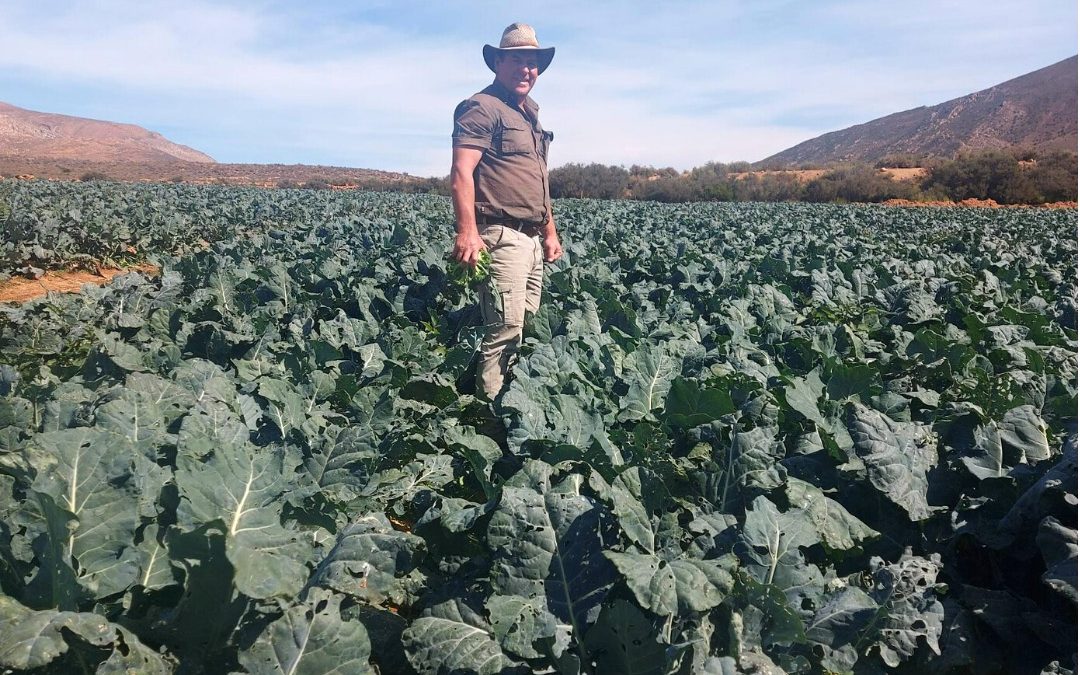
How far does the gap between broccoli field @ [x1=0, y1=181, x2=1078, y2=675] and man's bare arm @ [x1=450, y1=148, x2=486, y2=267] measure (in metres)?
0.66

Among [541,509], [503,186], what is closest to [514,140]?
[503,186]

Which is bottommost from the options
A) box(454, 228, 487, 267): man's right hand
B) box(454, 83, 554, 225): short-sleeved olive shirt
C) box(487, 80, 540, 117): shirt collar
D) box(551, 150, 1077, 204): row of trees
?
box(454, 228, 487, 267): man's right hand

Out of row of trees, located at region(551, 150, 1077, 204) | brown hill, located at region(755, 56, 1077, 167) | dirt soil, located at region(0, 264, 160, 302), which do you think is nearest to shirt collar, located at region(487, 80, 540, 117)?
dirt soil, located at region(0, 264, 160, 302)

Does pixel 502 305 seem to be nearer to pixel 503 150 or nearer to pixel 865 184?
pixel 503 150

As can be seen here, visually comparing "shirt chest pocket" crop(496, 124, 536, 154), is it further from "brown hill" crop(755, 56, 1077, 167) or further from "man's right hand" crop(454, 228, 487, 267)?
"brown hill" crop(755, 56, 1077, 167)

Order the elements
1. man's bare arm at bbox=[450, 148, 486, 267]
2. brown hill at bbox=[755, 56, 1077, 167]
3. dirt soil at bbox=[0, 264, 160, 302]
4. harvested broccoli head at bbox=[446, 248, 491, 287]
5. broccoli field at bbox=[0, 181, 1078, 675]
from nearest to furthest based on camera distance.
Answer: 1. broccoli field at bbox=[0, 181, 1078, 675]
2. man's bare arm at bbox=[450, 148, 486, 267]
3. harvested broccoli head at bbox=[446, 248, 491, 287]
4. dirt soil at bbox=[0, 264, 160, 302]
5. brown hill at bbox=[755, 56, 1077, 167]

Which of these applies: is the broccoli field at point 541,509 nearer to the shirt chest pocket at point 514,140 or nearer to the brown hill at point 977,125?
the shirt chest pocket at point 514,140

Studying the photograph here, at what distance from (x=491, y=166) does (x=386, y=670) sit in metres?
3.00

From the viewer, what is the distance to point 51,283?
993 cm

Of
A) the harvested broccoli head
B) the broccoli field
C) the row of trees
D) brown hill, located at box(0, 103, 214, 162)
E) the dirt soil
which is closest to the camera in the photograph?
the broccoli field

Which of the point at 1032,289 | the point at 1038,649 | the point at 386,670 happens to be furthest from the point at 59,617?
the point at 1032,289

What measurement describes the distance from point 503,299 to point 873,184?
148 ft

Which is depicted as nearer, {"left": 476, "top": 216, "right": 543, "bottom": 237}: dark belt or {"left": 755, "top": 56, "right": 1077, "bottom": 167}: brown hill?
{"left": 476, "top": 216, "right": 543, "bottom": 237}: dark belt

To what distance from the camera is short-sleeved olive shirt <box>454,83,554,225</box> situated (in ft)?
13.3
